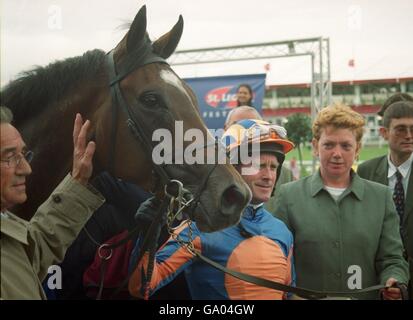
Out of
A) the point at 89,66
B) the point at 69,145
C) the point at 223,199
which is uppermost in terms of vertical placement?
the point at 89,66

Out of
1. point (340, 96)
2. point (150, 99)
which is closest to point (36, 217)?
point (150, 99)

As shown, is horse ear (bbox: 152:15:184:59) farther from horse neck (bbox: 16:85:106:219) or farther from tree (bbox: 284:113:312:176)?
tree (bbox: 284:113:312:176)

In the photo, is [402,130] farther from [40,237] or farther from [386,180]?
[40,237]

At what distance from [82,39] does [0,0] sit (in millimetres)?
445

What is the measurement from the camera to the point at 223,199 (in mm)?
1837

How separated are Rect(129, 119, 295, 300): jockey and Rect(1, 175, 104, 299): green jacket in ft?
1.08

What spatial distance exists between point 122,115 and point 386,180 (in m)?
1.40

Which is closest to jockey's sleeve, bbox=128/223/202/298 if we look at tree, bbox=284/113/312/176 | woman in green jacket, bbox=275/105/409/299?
woman in green jacket, bbox=275/105/409/299

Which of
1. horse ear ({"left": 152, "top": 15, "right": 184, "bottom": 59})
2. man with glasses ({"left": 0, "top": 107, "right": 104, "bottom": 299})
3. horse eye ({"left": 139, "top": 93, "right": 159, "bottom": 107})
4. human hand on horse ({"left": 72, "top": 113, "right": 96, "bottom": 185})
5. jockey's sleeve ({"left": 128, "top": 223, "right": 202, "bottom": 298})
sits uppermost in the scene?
horse ear ({"left": 152, "top": 15, "right": 184, "bottom": 59})

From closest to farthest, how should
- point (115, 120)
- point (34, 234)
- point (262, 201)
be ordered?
point (34, 234)
point (115, 120)
point (262, 201)

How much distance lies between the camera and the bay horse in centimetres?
187

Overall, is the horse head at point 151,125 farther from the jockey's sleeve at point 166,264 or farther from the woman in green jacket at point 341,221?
the woman in green jacket at point 341,221
